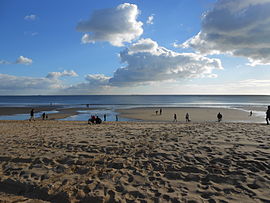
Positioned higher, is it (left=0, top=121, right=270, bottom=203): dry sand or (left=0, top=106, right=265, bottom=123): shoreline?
(left=0, top=121, right=270, bottom=203): dry sand

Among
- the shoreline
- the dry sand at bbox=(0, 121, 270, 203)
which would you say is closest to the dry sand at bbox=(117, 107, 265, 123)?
the shoreline

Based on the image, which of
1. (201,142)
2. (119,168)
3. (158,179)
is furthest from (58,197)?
(201,142)

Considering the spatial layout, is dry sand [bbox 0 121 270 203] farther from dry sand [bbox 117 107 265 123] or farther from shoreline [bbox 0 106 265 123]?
dry sand [bbox 117 107 265 123]

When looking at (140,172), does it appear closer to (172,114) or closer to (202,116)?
(202,116)

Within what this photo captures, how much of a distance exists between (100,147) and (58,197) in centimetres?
326

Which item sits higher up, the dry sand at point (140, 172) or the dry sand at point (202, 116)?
the dry sand at point (140, 172)

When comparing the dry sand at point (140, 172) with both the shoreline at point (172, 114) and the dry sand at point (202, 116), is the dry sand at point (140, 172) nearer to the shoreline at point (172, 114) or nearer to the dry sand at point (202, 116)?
the shoreline at point (172, 114)

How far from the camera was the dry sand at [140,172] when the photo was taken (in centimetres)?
451

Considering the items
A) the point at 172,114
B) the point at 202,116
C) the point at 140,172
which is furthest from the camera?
the point at 172,114

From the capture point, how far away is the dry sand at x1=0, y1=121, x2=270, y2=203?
14.8 ft

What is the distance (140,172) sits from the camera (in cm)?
553

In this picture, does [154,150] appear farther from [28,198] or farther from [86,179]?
[28,198]

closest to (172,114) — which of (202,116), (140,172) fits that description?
(202,116)

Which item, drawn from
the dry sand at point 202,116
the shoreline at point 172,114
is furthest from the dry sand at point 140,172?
the dry sand at point 202,116
